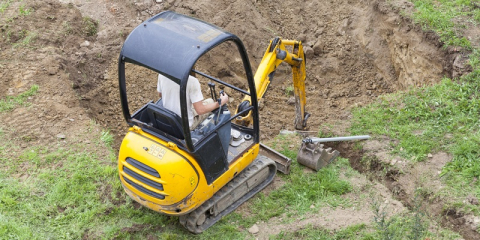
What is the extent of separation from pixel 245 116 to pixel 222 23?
3.87 metres

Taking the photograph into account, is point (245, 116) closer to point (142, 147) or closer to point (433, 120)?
point (142, 147)

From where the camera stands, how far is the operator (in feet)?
17.3

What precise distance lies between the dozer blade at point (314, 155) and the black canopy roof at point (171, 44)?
2.44m

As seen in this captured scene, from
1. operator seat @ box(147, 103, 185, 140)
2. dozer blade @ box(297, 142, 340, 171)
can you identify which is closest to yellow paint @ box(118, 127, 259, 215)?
operator seat @ box(147, 103, 185, 140)

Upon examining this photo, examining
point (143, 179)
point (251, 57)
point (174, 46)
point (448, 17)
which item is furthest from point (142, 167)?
point (448, 17)

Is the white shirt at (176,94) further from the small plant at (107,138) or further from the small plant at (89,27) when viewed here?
the small plant at (89,27)

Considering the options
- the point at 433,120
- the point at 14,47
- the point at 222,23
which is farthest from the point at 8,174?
the point at 433,120

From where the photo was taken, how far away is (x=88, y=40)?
9.91 meters

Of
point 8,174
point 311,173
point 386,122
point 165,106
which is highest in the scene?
point 165,106

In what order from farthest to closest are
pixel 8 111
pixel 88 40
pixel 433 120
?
pixel 88 40 → pixel 8 111 → pixel 433 120

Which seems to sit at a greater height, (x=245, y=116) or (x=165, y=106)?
(x=165, y=106)

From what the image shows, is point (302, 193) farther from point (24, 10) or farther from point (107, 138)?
point (24, 10)

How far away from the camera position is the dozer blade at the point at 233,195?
6.06 m

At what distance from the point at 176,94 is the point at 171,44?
60 centimetres
